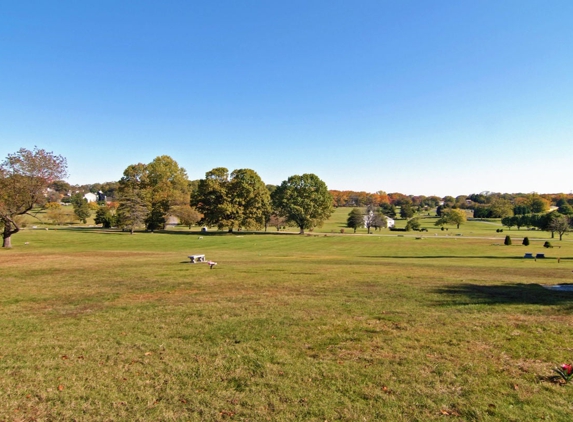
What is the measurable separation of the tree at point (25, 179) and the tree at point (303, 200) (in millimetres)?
49103

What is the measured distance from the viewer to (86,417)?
499 cm

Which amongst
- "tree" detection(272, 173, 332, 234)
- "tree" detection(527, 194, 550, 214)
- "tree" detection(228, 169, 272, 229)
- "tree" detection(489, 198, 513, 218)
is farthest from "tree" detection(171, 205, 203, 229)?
"tree" detection(527, 194, 550, 214)

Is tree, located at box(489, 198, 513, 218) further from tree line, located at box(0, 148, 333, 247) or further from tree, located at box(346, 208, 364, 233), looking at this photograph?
tree line, located at box(0, 148, 333, 247)

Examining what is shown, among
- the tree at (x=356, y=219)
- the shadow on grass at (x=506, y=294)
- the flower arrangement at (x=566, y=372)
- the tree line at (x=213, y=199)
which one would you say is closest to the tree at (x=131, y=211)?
the tree line at (x=213, y=199)

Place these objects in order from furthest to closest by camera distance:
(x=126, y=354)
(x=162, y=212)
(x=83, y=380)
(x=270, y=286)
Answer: (x=162, y=212), (x=270, y=286), (x=126, y=354), (x=83, y=380)

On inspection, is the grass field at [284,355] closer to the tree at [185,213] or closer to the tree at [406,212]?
the tree at [185,213]

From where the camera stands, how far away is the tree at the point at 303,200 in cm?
7856

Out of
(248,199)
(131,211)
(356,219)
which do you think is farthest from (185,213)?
(356,219)

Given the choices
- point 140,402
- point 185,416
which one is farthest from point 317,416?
point 140,402

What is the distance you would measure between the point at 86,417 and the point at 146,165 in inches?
3148

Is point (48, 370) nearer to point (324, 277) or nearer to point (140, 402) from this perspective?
point (140, 402)

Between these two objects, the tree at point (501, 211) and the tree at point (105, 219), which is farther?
the tree at point (501, 211)

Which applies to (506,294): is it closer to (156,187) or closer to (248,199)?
(248,199)

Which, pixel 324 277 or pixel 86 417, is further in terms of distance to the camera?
pixel 324 277
